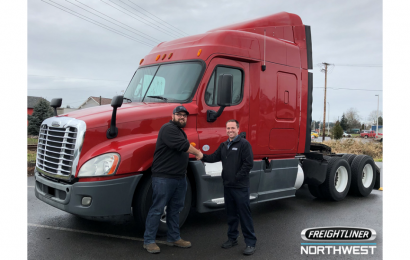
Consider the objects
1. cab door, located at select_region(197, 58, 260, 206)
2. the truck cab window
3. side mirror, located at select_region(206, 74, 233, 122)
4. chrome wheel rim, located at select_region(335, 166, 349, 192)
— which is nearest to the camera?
side mirror, located at select_region(206, 74, 233, 122)

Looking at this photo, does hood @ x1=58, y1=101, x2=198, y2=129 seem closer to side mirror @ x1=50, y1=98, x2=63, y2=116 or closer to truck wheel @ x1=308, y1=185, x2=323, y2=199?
side mirror @ x1=50, y1=98, x2=63, y2=116

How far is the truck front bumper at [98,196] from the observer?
178 inches

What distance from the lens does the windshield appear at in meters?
5.56

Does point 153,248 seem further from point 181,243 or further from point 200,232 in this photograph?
point 200,232

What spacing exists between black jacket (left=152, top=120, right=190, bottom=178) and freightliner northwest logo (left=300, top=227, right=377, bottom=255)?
6.97 feet

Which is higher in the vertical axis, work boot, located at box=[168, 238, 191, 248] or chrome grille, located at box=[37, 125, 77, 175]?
chrome grille, located at box=[37, 125, 77, 175]

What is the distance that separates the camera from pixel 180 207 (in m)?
4.92

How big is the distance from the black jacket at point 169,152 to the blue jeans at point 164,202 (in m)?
0.11

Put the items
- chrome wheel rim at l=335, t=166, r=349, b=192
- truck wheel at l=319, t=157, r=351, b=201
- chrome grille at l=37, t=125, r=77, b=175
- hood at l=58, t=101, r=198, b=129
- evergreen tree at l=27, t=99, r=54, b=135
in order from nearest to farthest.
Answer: chrome grille at l=37, t=125, r=77, b=175 < hood at l=58, t=101, r=198, b=129 < truck wheel at l=319, t=157, r=351, b=201 < chrome wheel rim at l=335, t=166, r=349, b=192 < evergreen tree at l=27, t=99, r=54, b=135

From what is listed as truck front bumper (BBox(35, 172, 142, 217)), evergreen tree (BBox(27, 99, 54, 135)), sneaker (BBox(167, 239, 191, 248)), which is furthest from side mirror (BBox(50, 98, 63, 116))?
evergreen tree (BBox(27, 99, 54, 135))

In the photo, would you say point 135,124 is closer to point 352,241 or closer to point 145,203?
point 145,203

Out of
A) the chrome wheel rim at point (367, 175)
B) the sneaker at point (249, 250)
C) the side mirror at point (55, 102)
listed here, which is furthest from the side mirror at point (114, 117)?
the chrome wheel rim at point (367, 175)

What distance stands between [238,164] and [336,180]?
4.41 meters

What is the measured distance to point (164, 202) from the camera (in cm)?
464
